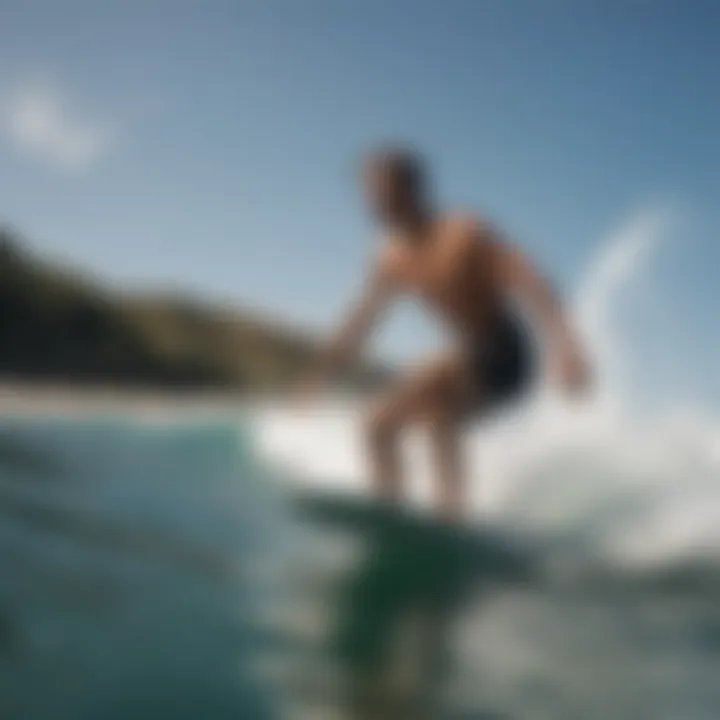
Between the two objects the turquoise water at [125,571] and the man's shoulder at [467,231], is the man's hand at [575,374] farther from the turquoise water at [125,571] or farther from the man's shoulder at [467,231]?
the turquoise water at [125,571]

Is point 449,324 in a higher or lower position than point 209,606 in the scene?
higher

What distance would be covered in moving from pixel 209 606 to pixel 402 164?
576 millimetres

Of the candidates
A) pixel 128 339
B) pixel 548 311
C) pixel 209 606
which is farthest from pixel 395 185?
pixel 209 606

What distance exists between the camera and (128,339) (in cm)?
134

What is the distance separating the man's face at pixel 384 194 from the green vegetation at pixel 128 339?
0.59ft

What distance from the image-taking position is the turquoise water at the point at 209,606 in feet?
4.00

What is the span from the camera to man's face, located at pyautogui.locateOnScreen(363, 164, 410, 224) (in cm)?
135

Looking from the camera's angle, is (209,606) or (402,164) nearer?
(209,606)

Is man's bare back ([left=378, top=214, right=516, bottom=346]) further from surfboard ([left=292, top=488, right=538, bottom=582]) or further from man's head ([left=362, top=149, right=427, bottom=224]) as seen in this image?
surfboard ([left=292, top=488, right=538, bottom=582])

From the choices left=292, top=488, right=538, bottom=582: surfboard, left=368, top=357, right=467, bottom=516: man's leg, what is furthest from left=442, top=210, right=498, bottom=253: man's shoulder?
left=292, top=488, right=538, bottom=582: surfboard

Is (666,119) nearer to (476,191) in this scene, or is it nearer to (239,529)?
(476,191)

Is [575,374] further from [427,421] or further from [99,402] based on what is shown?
[99,402]

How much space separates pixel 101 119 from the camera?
54.3 inches

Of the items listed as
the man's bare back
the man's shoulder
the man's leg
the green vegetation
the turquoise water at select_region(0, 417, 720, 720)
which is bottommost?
the turquoise water at select_region(0, 417, 720, 720)
